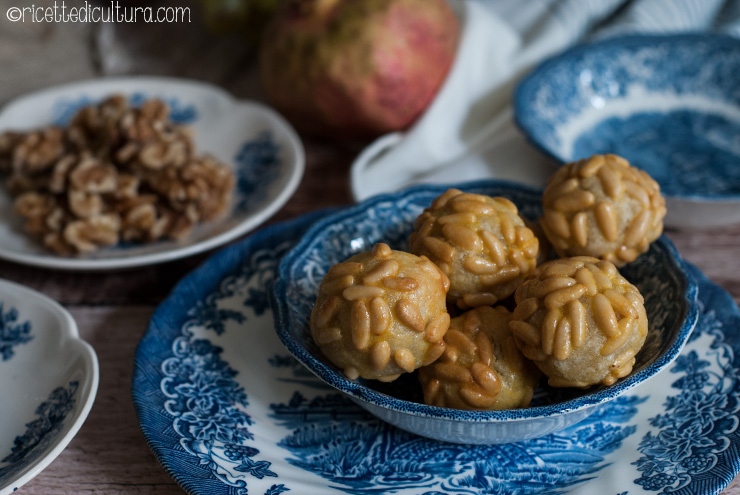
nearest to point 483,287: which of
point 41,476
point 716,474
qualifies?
point 716,474

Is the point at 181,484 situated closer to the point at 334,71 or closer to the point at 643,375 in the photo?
the point at 643,375

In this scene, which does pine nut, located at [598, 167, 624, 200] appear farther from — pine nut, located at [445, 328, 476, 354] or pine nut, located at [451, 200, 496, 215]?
pine nut, located at [445, 328, 476, 354]

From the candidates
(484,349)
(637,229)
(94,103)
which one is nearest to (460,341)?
(484,349)

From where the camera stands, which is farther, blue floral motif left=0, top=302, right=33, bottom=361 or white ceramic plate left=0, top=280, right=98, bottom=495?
blue floral motif left=0, top=302, right=33, bottom=361

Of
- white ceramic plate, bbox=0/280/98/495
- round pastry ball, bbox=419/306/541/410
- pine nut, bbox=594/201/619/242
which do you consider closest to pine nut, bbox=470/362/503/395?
round pastry ball, bbox=419/306/541/410

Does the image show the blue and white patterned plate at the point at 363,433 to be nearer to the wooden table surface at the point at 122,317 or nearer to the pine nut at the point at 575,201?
the wooden table surface at the point at 122,317

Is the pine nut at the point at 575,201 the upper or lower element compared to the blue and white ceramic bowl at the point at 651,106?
upper

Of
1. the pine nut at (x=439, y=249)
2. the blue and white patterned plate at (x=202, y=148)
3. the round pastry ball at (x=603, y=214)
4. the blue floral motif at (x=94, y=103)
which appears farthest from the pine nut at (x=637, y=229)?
the blue floral motif at (x=94, y=103)
